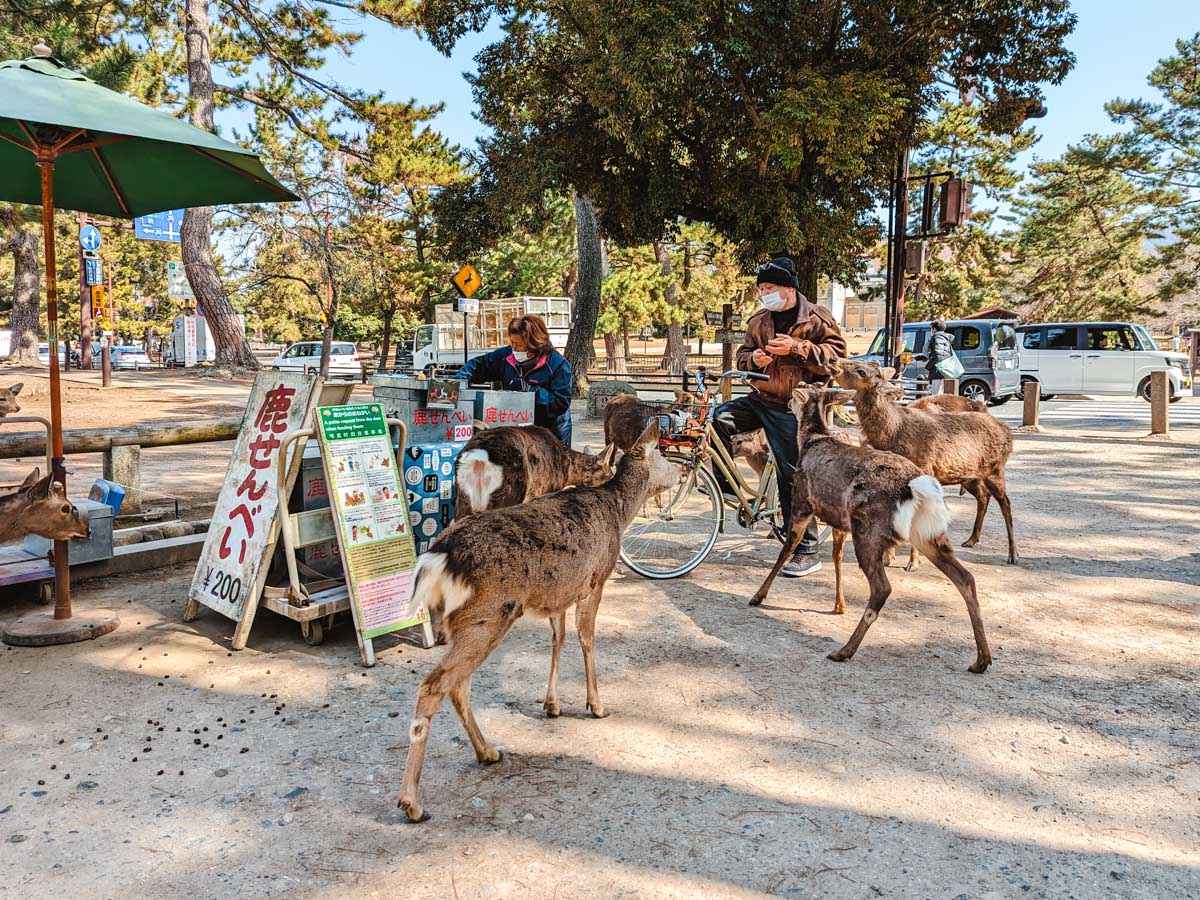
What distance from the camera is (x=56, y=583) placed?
4637 mm

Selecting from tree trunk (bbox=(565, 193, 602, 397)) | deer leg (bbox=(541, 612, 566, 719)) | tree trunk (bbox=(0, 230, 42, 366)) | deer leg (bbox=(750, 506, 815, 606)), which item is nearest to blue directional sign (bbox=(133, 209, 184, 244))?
tree trunk (bbox=(0, 230, 42, 366))

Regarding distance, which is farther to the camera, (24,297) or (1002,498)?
(24,297)

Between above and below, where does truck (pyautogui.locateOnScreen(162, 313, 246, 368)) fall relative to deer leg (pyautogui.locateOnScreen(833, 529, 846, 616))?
above

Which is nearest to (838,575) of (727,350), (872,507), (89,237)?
(872,507)

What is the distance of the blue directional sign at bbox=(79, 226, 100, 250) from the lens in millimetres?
23969

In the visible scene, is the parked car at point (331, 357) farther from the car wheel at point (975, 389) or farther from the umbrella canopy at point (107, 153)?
the umbrella canopy at point (107, 153)

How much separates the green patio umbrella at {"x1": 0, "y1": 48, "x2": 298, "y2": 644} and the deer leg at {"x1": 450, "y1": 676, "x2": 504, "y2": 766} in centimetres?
263

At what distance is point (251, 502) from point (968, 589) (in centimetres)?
388

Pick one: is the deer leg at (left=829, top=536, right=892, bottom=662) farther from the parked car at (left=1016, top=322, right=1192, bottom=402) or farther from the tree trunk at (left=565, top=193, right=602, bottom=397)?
the parked car at (left=1016, top=322, right=1192, bottom=402)

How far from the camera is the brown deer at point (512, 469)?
15.7 ft

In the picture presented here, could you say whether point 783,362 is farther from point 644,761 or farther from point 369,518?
point 644,761

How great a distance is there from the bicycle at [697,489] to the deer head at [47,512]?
3.39m

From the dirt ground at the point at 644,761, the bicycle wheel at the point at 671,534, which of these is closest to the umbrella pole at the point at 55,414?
the dirt ground at the point at 644,761

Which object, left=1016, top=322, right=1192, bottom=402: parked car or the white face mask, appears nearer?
the white face mask
